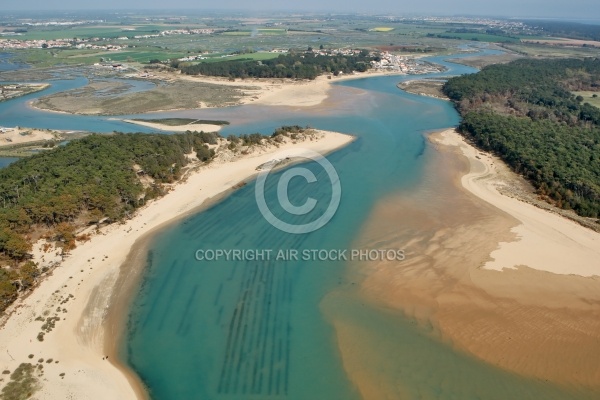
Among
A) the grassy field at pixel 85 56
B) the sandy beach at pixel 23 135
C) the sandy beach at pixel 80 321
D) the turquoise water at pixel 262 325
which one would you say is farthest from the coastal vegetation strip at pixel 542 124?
the grassy field at pixel 85 56

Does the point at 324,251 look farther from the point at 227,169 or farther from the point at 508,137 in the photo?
the point at 508,137

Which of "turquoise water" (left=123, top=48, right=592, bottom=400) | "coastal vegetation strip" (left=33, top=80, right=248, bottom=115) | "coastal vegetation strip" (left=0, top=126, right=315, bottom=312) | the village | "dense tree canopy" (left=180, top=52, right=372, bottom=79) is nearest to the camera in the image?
"turquoise water" (left=123, top=48, right=592, bottom=400)

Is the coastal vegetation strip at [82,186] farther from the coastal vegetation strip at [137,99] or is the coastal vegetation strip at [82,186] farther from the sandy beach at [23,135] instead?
the coastal vegetation strip at [137,99]

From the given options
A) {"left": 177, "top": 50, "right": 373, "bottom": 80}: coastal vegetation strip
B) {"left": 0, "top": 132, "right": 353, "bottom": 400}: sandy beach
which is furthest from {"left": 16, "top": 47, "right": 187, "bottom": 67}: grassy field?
{"left": 0, "top": 132, "right": 353, "bottom": 400}: sandy beach

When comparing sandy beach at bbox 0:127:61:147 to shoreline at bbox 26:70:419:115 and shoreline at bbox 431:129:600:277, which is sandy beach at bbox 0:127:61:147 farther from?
shoreline at bbox 431:129:600:277

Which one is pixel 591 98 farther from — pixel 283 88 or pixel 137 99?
pixel 137 99

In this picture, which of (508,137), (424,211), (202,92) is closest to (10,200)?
(424,211)
